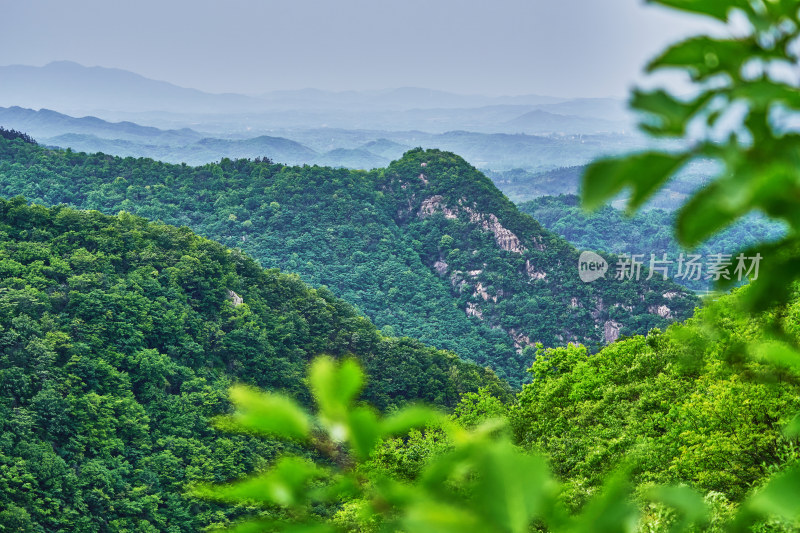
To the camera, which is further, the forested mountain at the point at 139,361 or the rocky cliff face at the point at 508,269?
the rocky cliff face at the point at 508,269

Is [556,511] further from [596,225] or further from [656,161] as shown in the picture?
[596,225]

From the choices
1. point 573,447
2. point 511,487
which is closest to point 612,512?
point 511,487

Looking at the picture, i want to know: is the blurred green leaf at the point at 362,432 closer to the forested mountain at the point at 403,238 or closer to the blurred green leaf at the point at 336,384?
the blurred green leaf at the point at 336,384

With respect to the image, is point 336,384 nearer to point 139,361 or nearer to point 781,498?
point 781,498

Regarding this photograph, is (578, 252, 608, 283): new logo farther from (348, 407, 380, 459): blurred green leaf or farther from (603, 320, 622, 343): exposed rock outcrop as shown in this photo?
(348, 407, 380, 459): blurred green leaf

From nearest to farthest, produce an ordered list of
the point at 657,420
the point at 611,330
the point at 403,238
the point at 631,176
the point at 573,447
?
the point at 631,176, the point at 657,420, the point at 573,447, the point at 611,330, the point at 403,238

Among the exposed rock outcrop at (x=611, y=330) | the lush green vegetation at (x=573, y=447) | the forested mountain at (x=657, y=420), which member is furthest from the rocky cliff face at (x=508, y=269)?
the lush green vegetation at (x=573, y=447)
